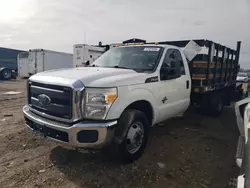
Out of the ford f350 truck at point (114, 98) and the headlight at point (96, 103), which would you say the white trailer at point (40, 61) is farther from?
the headlight at point (96, 103)

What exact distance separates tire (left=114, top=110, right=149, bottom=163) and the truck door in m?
0.69

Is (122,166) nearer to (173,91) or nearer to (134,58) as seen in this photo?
(173,91)

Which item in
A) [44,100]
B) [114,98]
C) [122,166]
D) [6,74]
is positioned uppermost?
[114,98]

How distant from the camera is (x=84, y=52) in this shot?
42.7ft

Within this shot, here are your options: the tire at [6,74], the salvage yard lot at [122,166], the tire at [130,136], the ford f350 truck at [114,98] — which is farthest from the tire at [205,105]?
the tire at [6,74]

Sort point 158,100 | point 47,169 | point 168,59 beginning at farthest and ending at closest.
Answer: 1. point 168,59
2. point 158,100
3. point 47,169

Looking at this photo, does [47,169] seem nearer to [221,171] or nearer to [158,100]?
[158,100]

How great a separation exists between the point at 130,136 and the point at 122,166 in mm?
512

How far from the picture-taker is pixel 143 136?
3551 mm

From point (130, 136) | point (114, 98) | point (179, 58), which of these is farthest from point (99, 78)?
point (179, 58)

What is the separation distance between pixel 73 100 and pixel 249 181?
214cm

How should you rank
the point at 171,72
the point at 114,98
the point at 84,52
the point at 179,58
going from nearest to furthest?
the point at 114,98, the point at 171,72, the point at 179,58, the point at 84,52

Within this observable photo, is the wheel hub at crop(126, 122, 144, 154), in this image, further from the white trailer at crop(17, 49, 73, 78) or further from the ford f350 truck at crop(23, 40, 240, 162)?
the white trailer at crop(17, 49, 73, 78)

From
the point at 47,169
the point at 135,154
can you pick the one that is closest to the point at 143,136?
the point at 135,154
